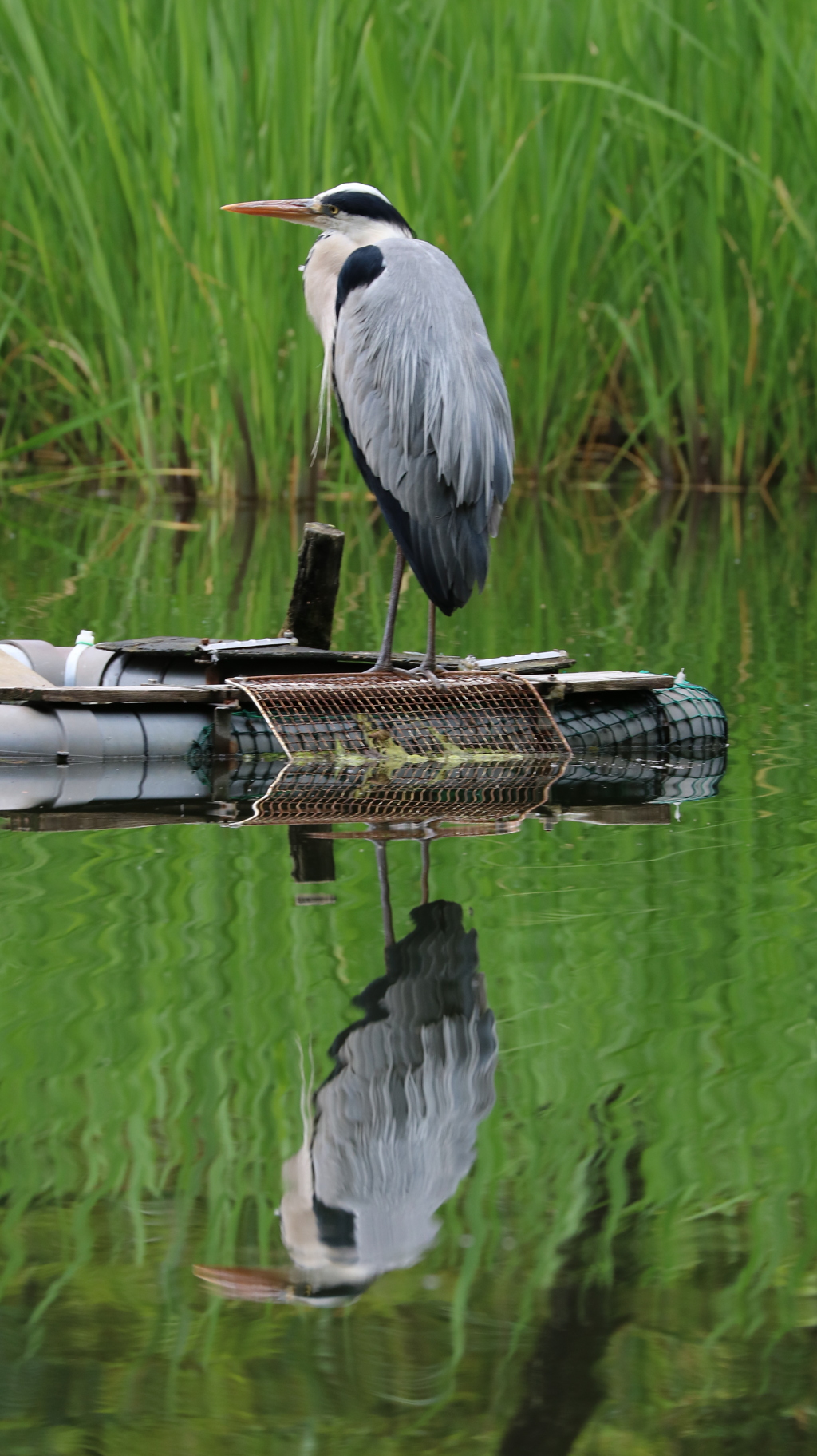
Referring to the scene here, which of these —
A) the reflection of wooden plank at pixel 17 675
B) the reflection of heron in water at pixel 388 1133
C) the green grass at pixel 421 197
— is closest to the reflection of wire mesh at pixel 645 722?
the reflection of wooden plank at pixel 17 675

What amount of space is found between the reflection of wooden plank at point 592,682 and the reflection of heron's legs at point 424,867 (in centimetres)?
114

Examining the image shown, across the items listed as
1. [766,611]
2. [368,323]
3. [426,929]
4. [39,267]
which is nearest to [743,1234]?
[426,929]

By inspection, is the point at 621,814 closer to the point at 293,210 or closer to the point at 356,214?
the point at 356,214

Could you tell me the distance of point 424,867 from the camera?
12.3 feet

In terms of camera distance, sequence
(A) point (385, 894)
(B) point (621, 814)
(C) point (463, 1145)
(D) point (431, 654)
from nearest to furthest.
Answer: (C) point (463, 1145) → (A) point (385, 894) → (B) point (621, 814) → (D) point (431, 654)

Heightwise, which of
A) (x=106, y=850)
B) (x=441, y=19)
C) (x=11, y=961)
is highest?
(x=441, y=19)

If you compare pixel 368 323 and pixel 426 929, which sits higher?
pixel 368 323

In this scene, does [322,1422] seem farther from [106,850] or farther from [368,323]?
[368,323]

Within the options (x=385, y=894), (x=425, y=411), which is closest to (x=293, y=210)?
(x=425, y=411)

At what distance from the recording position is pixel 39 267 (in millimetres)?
11289

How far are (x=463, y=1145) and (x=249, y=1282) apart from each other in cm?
42

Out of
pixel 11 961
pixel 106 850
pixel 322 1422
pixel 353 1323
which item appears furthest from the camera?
pixel 106 850

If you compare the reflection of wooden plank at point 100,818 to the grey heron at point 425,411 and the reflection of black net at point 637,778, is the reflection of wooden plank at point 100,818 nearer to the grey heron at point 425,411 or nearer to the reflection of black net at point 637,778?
the reflection of black net at point 637,778

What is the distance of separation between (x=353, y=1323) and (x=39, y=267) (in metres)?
10.1
